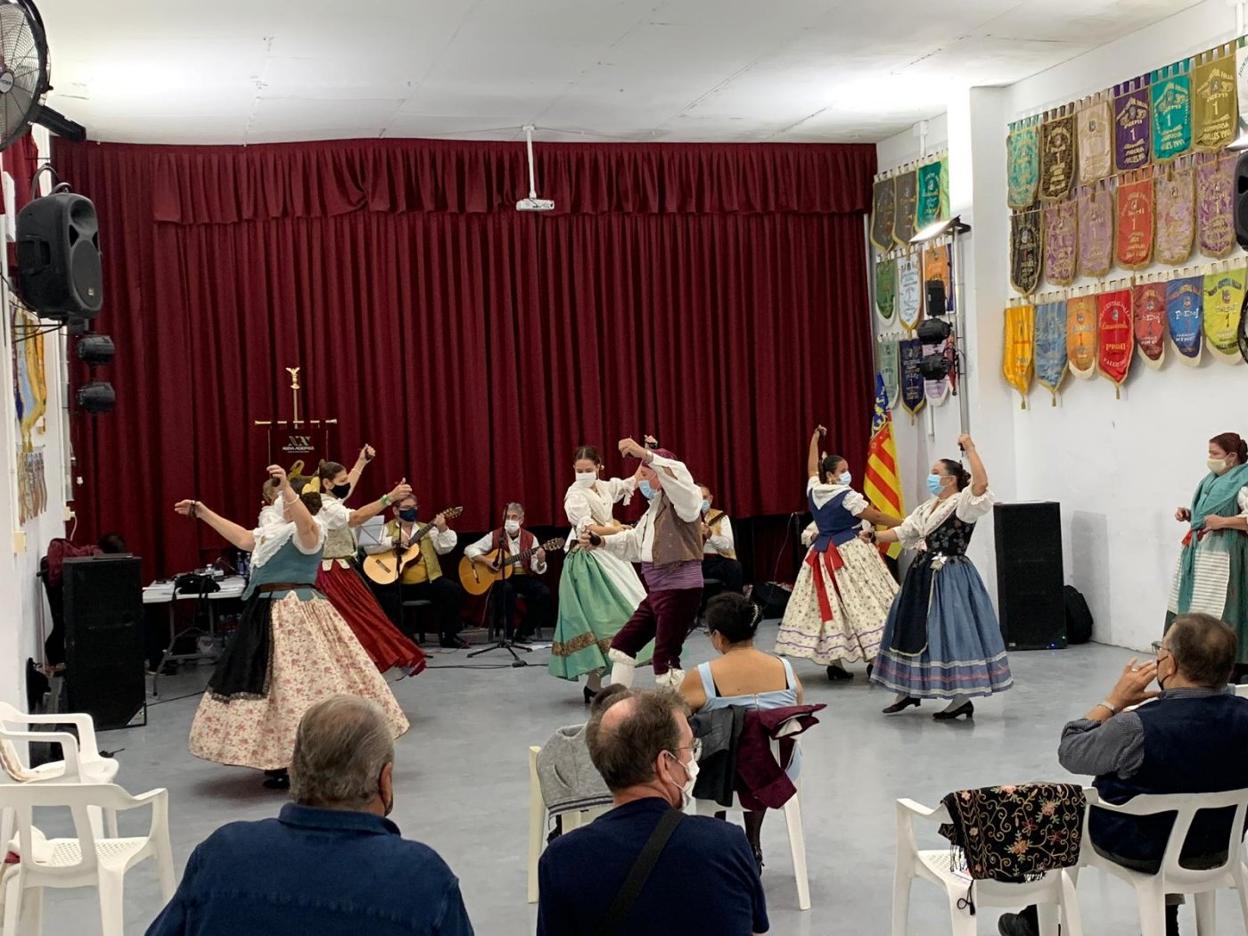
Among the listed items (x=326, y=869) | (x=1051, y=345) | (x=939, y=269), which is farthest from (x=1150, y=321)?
(x=326, y=869)

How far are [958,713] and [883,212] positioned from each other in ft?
17.3

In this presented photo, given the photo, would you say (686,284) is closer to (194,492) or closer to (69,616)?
(194,492)

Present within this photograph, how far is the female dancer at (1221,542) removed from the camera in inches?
282

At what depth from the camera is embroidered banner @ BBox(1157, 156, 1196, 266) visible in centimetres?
802

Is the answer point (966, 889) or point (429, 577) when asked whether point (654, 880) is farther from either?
point (429, 577)

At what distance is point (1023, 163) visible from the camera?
9500 mm

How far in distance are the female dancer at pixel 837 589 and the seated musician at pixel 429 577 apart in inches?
112

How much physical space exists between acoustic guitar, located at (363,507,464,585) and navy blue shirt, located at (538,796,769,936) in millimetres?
7447

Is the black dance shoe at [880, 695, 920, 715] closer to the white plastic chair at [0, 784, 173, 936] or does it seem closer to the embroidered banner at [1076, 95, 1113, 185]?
the embroidered banner at [1076, 95, 1113, 185]

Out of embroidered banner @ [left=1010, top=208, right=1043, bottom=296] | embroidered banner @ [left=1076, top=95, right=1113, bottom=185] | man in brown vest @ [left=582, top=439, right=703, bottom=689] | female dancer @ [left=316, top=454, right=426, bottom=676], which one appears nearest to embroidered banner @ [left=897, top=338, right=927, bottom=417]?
embroidered banner @ [left=1010, top=208, right=1043, bottom=296]

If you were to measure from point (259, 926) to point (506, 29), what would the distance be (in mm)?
6294

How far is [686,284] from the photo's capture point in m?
11.2

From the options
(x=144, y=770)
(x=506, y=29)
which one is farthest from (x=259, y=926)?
(x=506, y=29)

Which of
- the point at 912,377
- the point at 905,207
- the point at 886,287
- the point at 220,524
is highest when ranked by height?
the point at 905,207
